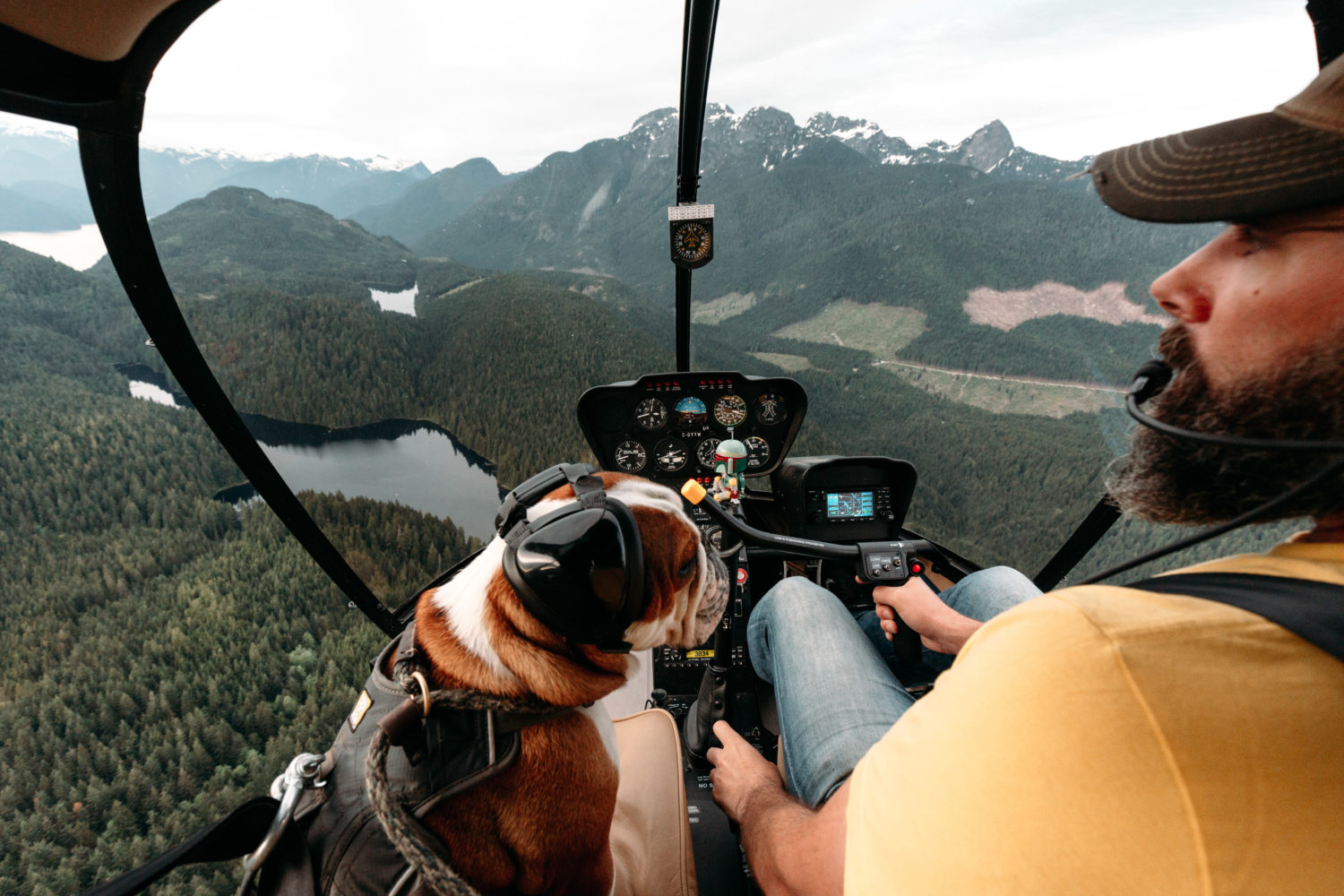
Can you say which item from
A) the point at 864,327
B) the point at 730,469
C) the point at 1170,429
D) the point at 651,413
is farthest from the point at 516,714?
the point at 864,327

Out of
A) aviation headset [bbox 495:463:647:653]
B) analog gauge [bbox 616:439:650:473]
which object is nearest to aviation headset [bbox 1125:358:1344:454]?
aviation headset [bbox 495:463:647:653]

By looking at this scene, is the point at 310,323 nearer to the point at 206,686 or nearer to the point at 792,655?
the point at 206,686

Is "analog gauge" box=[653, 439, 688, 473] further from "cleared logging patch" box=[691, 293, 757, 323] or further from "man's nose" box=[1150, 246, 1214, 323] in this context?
"man's nose" box=[1150, 246, 1214, 323]

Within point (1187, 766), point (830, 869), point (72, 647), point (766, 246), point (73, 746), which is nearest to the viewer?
point (1187, 766)

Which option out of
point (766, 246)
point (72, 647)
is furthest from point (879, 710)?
point (766, 246)

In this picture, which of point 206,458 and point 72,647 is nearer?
point 72,647

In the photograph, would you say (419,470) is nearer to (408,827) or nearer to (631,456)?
(631,456)

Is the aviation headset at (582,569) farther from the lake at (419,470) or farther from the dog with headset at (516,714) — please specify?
the lake at (419,470)
